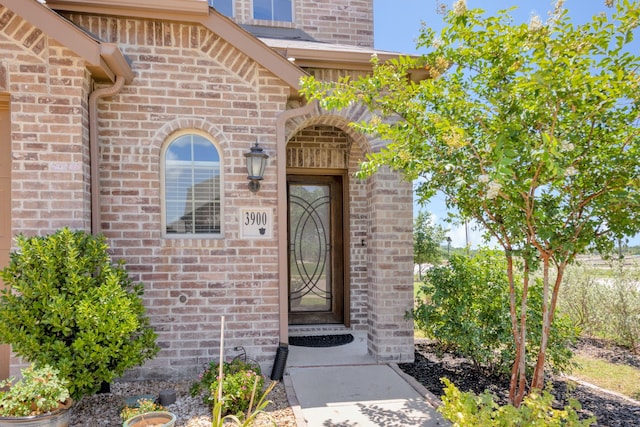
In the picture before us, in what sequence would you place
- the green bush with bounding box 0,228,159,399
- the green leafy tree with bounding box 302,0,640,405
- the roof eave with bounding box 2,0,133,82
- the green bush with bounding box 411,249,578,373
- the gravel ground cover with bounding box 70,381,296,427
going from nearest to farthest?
the green leafy tree with bounding box 302,0,640,405, the green bush with bounding box 0,228,159,399, the gravel ground cover with bounding box 70,381,296,427, the roof eave with bounding box 2,0,133,82, the green bush with bounding box 411,249,578,373

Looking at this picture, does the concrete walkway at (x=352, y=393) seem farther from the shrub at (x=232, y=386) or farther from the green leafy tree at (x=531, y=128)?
the green leafy tree at (x=531, y=128)

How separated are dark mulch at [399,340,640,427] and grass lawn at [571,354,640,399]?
25 cm

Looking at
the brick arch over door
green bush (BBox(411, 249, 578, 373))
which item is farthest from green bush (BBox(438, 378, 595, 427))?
the brick arch over door

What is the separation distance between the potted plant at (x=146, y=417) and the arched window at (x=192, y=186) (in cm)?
187

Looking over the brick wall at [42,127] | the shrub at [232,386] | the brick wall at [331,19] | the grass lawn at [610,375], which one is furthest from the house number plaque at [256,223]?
the brick wall at [331,19]

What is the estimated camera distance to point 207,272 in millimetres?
4500

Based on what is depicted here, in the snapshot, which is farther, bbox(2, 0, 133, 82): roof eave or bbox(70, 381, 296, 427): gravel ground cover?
bbox(2, 0, 133, 82): roof eave

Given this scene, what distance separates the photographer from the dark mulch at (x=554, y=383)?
12.4ft

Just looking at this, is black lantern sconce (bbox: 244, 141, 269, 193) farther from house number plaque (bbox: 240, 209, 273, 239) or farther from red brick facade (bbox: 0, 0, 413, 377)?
house number plaque (bbox: 240, 209, 273, 239)

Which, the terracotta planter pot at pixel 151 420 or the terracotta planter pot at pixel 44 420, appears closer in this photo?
the terracotta planter pot at pixel 44 420

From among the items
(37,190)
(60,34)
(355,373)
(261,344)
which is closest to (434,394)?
(355,373)

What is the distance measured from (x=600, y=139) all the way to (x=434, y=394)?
2826 mm

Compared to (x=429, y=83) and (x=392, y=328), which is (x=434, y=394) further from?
(x=429, y=83)

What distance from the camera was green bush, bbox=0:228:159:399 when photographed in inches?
131
